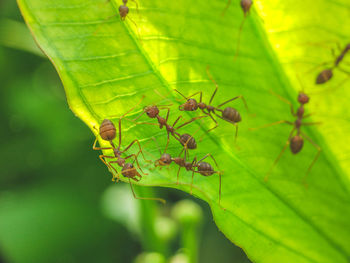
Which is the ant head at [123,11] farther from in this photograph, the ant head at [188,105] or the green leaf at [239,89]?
the ant head at [188,105]

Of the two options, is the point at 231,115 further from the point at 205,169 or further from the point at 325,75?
the point at 325,75

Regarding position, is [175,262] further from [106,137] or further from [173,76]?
[173,76]

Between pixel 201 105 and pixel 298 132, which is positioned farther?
pixel 201 105

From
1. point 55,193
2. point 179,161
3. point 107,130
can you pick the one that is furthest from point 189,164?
point 55,193

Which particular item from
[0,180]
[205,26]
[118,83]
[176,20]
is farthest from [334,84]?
[0,180]

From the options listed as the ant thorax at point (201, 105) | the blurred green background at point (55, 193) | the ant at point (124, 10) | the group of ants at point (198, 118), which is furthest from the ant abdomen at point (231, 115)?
the blurred green background at point (55, 193)

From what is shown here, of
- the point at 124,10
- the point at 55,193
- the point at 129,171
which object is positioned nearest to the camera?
the point at 124,10

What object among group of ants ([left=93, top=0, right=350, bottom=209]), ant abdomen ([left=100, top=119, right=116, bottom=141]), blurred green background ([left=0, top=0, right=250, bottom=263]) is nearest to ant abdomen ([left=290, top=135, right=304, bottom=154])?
group of ants ([left=93, top=0, right=350, bottom=209])
